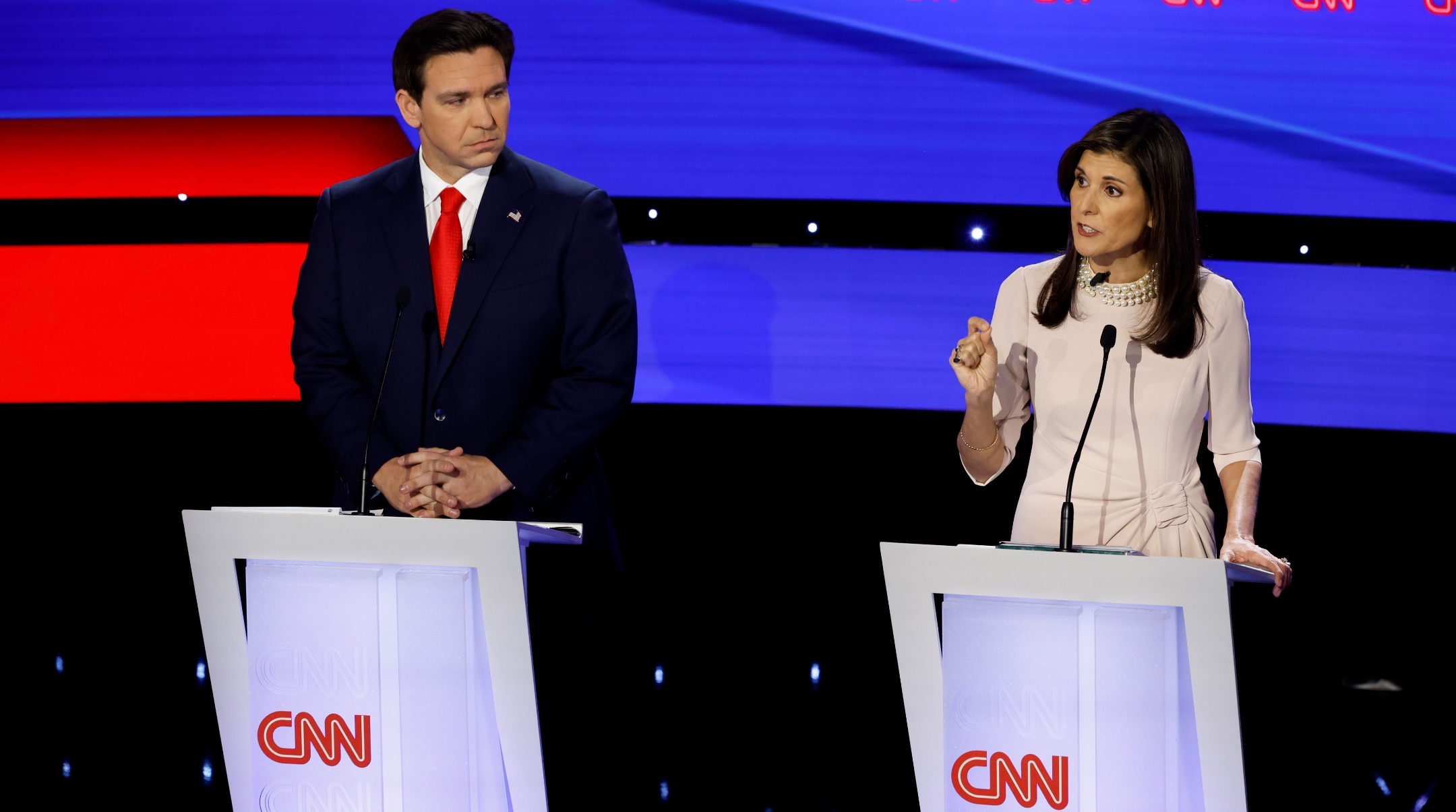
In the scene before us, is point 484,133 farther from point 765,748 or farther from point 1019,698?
point 765,748

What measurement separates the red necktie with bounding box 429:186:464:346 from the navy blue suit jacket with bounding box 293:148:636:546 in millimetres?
28

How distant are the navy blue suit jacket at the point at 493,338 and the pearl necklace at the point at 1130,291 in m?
0.84

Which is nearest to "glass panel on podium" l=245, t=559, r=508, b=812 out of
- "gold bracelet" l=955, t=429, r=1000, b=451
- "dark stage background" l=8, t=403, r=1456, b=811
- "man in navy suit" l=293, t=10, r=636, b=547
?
"man in navy suit" l=293, t=10, r=636, b=547

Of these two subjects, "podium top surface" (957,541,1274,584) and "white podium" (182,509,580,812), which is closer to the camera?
"podium top surface" (957,541,1274,584)

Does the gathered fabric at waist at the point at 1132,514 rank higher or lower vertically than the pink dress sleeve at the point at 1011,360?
lower

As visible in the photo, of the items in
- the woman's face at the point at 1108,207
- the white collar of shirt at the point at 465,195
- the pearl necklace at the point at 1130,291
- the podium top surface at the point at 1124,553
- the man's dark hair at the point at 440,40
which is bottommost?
the podium top surface at the point at 1124,553

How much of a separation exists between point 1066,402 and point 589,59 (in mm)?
1887

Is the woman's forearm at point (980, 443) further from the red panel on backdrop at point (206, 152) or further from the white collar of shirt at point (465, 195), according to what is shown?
the red panel on backdrop at point (206, 152)

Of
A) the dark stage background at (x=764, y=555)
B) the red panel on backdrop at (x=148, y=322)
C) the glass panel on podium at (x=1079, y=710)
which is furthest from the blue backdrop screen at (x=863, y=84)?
the glass panel on podium at (x=1079, y=710)

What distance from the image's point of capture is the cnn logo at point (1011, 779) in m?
1.59

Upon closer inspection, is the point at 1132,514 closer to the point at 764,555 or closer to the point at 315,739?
the point at 315,739

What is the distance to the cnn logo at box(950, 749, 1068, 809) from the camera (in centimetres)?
159

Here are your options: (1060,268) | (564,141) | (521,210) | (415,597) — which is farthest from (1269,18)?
(415,597)

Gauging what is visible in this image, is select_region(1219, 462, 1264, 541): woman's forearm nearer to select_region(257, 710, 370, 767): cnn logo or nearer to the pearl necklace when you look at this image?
the pearl necklace
